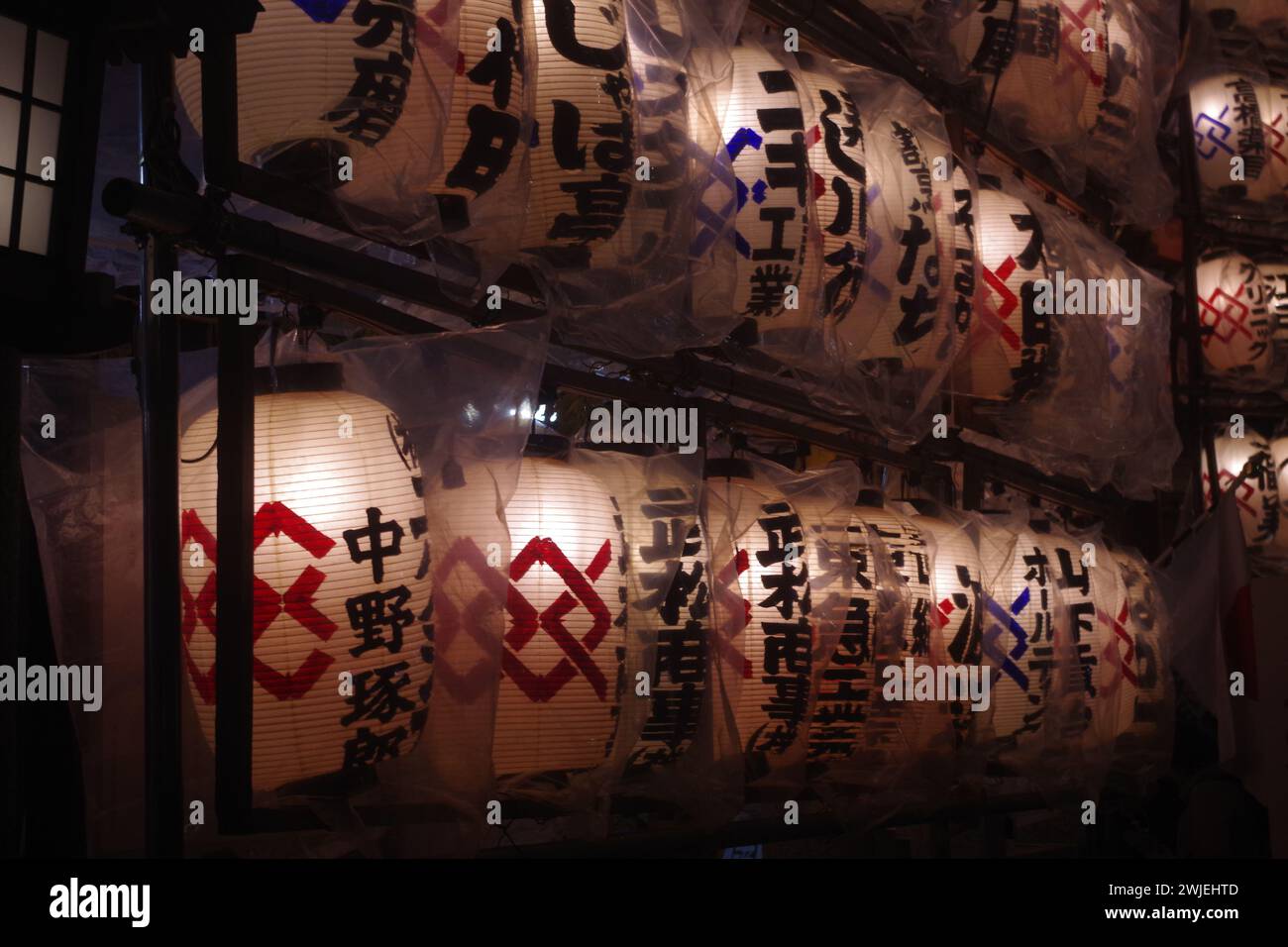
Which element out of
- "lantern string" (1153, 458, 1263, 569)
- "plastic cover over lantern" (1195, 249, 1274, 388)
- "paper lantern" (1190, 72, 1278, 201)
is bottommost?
"lantern string" (1153, 458, 1263, 569)

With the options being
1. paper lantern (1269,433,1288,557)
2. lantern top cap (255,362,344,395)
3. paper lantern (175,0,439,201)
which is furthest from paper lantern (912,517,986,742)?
paper lantern (1269,433,1288,557)

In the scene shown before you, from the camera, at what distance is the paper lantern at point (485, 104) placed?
283 centimetres

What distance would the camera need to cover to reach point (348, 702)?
2.68m

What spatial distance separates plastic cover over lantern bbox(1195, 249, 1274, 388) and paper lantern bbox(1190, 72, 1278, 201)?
1.93 feet

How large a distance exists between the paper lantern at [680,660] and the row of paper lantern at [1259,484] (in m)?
6.04

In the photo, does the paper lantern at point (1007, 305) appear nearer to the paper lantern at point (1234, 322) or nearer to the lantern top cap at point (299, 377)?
the lantern top cap at point (299, 377)

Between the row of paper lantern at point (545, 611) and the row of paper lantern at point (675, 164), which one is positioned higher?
the row of paper lantern at point (675, 164)

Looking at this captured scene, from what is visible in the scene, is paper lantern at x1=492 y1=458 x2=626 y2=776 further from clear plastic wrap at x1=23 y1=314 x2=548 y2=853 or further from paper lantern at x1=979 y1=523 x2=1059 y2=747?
paper lantern at x1=979 y1=523 x2=1059 y2=747

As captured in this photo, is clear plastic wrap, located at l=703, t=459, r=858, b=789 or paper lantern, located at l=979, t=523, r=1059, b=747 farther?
paper lantern, located at l=979, t=523, r=1059, b=747

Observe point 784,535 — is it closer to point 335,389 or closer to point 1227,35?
point 335,389

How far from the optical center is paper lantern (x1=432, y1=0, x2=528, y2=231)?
283 cm

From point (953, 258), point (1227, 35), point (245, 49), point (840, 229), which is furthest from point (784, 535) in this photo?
point (1227, 35)

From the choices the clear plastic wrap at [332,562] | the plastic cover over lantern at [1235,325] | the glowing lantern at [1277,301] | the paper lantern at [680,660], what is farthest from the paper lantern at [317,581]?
the glowing lantern at [1277,301]
